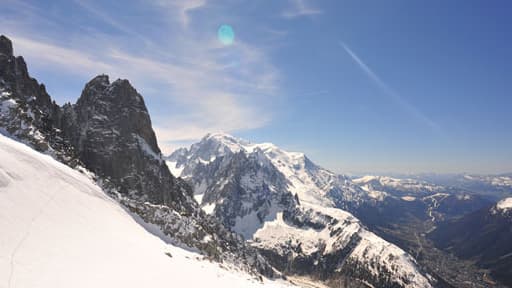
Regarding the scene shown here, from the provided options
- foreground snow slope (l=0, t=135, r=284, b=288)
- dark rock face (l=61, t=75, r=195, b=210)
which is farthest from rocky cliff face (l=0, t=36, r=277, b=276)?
foreground snow slope (l=0, t=135, r=284, b=288)

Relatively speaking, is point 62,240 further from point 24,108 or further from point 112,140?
point 112,140

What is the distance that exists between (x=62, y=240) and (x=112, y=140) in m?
95.9

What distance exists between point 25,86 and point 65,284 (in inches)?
3005

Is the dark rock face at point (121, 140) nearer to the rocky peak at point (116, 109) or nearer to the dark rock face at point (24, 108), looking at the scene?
the rocky peak at point (116, 109)

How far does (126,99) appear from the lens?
124 m

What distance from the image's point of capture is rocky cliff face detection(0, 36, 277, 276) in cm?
5562

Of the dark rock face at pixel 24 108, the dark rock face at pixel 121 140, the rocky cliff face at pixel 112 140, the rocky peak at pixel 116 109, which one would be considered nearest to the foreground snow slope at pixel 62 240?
the rocky cliff face at pixel 112 140

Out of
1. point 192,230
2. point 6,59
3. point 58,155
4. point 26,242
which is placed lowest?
point 192,230

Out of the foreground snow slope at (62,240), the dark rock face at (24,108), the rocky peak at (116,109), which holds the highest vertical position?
the rocky peak at (116,109)

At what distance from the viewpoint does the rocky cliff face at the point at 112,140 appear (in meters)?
55.6

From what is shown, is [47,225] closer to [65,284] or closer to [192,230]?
[65,284]

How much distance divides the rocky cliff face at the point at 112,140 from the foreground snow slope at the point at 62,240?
20134 millimetres

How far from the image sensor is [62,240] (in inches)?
937

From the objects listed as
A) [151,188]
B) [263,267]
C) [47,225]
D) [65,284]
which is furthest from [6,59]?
[263,267]
